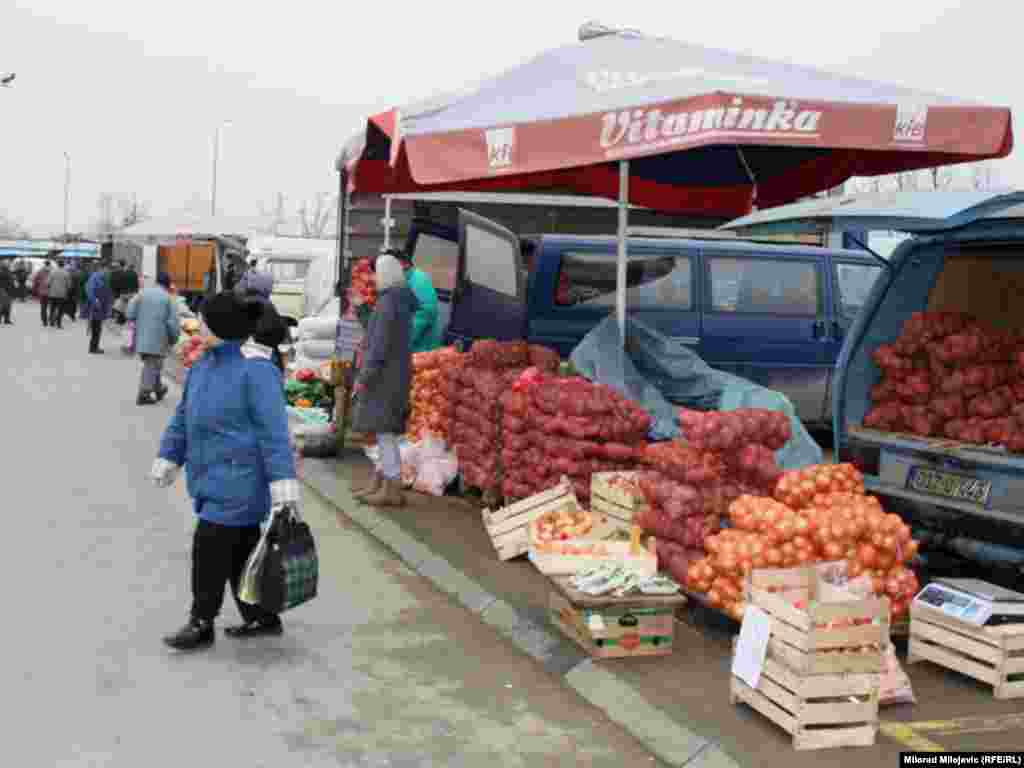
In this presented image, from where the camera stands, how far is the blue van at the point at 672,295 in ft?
33.2

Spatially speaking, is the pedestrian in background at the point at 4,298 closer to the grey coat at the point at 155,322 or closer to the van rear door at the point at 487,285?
the grey coat at the point at 155,322

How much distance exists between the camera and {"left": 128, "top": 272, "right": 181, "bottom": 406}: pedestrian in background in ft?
56.7

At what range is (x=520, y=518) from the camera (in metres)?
7.99

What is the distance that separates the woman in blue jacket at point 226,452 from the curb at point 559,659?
1476mm

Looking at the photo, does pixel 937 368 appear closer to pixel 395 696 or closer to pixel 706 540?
pixel 706 540

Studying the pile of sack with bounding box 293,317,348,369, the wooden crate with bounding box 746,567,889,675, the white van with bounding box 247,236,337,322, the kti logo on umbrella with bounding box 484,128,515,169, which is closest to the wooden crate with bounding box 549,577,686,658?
the wooden crate with bounding box 746,567,889,675

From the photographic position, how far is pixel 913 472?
268 inches

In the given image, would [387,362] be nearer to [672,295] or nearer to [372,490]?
[372,490]

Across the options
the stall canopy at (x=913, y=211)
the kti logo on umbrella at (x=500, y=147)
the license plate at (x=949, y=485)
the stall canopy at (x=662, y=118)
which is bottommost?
the license plate at (x=949, y=485)

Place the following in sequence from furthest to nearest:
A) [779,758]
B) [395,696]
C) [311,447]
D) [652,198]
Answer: [311,447]
[652,198]
[395,696]
[779,758]

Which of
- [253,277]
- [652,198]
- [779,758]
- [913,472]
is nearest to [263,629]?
[779,758]

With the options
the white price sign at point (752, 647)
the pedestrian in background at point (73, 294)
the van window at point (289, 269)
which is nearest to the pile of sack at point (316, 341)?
the white price sign at point (752, 647)

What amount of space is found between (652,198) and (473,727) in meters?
6.16

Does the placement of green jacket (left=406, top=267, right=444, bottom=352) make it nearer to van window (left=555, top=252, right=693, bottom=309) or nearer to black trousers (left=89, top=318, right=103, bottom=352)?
van window (left=555, top=252, right=693, bottom=309)
